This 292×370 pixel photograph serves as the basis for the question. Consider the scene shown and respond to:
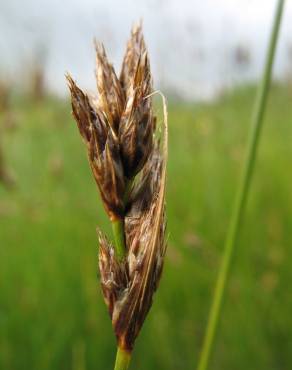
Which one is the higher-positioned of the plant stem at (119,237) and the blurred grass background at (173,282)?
the plant stem at (119,237)

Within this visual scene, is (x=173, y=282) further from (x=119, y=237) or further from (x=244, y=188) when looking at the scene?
(x=119, y=237)

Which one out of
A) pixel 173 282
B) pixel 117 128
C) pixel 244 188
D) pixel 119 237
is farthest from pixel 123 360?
pixel 173 282

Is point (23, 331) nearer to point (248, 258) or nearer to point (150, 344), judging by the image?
point (150, 344)

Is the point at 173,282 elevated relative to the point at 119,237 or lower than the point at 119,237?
lower

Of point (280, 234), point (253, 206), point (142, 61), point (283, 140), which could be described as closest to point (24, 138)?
point (283, 140)

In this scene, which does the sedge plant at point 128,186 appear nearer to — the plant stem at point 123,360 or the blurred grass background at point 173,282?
the plant stem at point 123,360

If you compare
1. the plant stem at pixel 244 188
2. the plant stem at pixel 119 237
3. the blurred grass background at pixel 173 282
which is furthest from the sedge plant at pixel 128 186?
the blurred grass background at pixel 173 282

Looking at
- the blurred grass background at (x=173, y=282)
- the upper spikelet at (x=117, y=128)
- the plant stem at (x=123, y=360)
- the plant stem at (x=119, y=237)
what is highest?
the upper spikelet at (x=117, y=128)

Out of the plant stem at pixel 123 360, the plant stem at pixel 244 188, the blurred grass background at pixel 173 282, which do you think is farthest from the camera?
the blurred grass background at pixel 173 282
